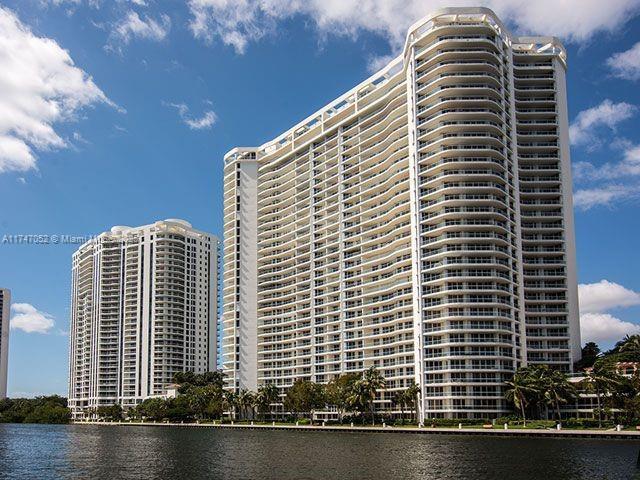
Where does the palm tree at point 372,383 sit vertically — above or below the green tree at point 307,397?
above

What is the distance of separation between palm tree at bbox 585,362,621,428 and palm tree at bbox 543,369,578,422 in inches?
245

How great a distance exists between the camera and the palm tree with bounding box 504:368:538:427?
126 meters

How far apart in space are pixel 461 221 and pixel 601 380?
43.1 meters

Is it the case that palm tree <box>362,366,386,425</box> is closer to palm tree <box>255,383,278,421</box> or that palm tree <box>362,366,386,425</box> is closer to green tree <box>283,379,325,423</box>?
green tree <box>283,379,325,423</box>

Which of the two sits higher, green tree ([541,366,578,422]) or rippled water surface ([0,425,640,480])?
green tree ([541,366,578,422])

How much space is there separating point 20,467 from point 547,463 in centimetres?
5599

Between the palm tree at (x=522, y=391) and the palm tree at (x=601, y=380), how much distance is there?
35.1ft

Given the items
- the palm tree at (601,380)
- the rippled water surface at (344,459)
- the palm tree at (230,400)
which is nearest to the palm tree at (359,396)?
the rippled water surface at (344,459)

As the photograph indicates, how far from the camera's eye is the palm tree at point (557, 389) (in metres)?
122

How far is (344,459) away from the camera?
3120 inches

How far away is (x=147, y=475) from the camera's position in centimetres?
7031

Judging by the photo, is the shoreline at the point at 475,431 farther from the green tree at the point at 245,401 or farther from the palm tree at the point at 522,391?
the green tree at the point at 245,401

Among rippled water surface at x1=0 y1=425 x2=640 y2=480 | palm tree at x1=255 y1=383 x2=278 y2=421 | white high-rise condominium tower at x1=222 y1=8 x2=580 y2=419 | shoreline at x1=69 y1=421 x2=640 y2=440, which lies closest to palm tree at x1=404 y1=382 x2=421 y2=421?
white high-rise condominium tower at x1=222 y1=8 x2=580 y2=419

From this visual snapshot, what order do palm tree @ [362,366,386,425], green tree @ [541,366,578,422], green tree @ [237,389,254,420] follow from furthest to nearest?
green tree @ [237,389,254,420]
palm tree @ [362,366,386,425]
green tree @ [541,366,578,422]
